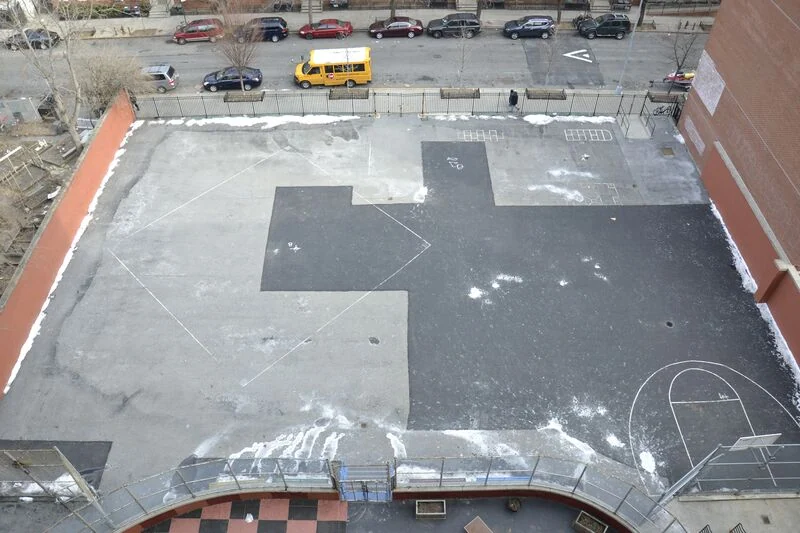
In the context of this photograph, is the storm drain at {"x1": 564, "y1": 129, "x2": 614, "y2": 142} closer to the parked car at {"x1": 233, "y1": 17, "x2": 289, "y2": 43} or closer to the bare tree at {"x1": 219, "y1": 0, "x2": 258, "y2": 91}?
the bare tree at {"x1": 219, "y1": 0, "x2": 258, "y2": 91}

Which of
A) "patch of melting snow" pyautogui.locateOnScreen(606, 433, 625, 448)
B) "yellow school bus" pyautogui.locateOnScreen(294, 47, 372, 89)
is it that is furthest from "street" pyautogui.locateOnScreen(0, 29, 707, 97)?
"patch of melting snow" pyautogui.locateOnScreen(606, 433, 625, 448)

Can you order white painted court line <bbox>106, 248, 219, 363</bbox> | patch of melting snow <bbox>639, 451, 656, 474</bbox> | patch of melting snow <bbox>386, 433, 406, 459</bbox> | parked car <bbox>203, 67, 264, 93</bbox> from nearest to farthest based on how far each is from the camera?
patch of melting snow <bbox>639, 451, 656, 474</bbox>, patch of melting snow <bbox>386, 433, 406, 459</bbox>, white painted court line <bbox>106, 248, 219, 363</bbox>, parked car <bbox>203, 67, 264, 93</bbox>

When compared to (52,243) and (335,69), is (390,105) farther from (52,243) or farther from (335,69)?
(52,243)

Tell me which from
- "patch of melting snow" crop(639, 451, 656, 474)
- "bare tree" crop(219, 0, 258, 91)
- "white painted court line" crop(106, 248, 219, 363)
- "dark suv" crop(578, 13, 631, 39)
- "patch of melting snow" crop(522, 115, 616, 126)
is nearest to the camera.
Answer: "patch of melting snow" crop(639, 451, 656, 474)

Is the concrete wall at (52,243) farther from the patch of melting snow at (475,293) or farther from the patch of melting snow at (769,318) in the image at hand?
the patch of melting snow at (769,318)

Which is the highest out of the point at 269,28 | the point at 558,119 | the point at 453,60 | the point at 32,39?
the point at 32,39

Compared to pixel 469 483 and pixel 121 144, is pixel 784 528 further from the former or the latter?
pixel 121 144

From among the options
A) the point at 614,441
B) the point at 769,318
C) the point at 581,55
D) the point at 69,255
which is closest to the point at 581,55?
the point at 581,55

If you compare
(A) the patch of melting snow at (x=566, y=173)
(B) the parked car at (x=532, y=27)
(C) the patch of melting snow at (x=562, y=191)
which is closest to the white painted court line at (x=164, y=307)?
(C) the patch of melting snow at (x=562, y=191)
